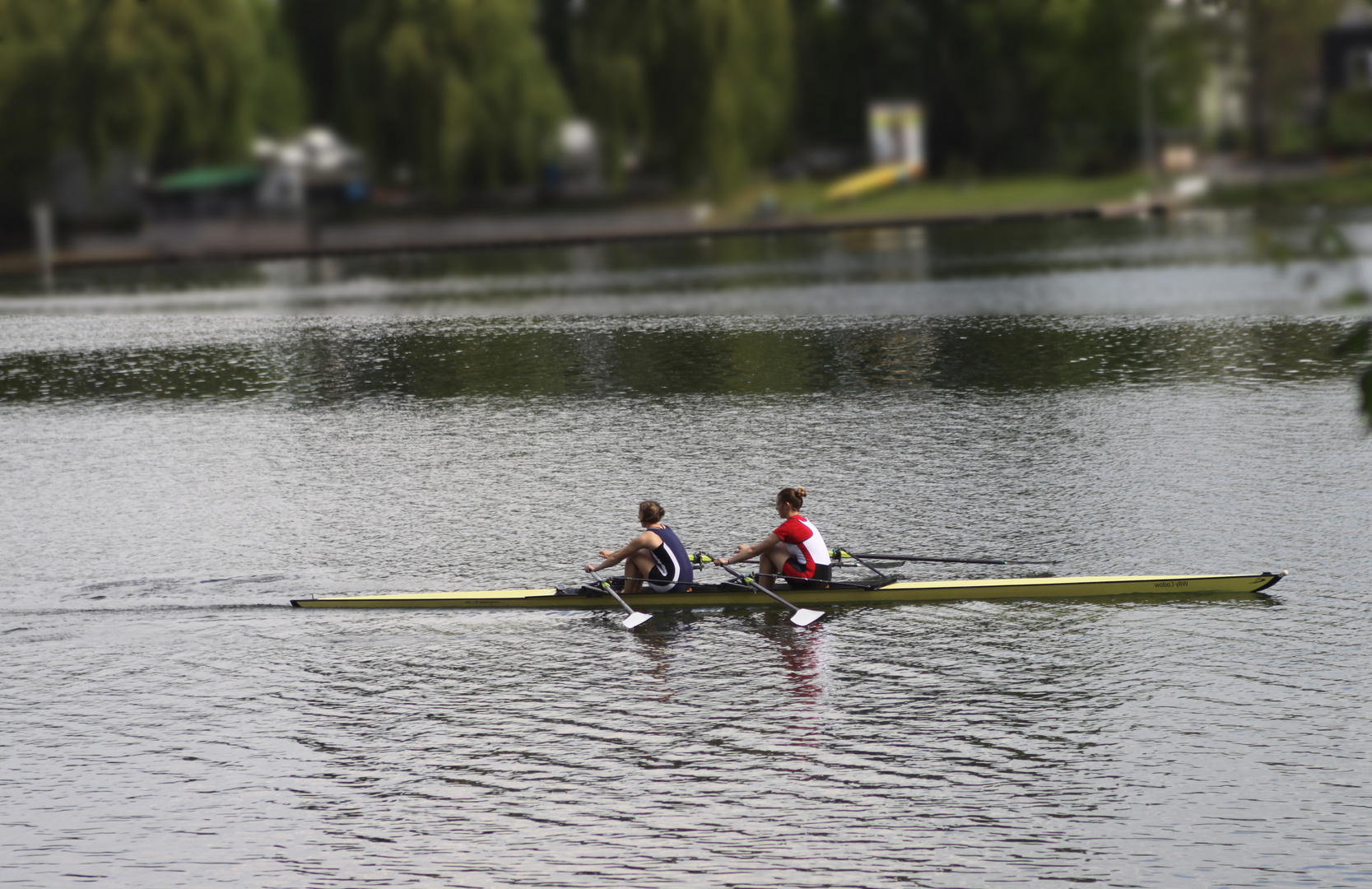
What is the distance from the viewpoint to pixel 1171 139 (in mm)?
77750

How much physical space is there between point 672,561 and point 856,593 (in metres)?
1.76

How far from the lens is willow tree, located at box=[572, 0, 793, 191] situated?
62469 mm

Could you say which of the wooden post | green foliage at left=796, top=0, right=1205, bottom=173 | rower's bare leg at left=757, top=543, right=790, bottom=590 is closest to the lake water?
rower's bare leg at left=757, top=543, right=790, bottom=590

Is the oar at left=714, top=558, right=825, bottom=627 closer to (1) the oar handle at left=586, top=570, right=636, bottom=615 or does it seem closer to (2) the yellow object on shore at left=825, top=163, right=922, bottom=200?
(1) the oar handle at left=586, top=570, right=636, bottom=615

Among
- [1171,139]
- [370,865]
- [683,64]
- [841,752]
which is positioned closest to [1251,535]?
[841,752]

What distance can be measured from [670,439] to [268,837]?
1392 cm

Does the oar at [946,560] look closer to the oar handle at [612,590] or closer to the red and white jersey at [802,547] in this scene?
the red and white jersey at [802,547]

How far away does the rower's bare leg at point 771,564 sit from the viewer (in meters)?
15.7

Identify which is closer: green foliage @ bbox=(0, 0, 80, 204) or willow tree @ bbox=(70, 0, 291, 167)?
willow tree @ bbox=(70, 0, 291, 167)

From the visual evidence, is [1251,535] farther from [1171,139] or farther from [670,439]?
[1171,139]

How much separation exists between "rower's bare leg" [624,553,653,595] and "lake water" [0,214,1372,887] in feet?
1.36

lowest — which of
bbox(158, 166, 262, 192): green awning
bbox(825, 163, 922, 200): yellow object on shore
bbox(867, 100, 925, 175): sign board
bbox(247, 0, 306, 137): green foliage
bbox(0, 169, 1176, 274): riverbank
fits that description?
bbox(0, 169, 1176, 274): riverbank

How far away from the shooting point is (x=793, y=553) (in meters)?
15.7

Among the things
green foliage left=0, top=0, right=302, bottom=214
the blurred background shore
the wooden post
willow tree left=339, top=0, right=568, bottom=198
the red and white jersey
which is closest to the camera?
the red and white jersey
